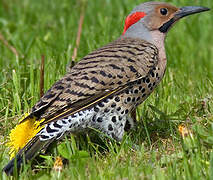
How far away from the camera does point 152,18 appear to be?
17.3ft

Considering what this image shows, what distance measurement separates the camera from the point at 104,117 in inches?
176

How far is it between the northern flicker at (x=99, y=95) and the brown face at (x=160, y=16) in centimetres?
22

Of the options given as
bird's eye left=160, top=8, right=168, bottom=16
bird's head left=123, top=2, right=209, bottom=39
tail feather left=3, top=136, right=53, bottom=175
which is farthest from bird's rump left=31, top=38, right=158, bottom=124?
bird's eye left=160, top=8, right=168, bottom=16

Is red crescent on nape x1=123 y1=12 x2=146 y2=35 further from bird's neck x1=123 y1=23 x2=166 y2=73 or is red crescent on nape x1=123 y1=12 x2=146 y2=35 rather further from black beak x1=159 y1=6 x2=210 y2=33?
black beak x1=159 y1=6 x2=210 y2=33

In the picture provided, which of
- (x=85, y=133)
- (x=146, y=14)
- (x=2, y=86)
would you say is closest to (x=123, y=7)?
(x=146, y=14)

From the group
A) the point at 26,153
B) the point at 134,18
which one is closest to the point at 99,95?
the point at 26,153

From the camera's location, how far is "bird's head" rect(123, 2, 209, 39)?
17.2 feet

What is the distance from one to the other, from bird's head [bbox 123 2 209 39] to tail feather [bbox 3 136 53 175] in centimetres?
170

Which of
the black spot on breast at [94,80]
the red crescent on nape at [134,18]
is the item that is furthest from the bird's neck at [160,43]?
the black spot on breast at [94,80]

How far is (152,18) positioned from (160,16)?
0.09 metres

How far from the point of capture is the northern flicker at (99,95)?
420cm

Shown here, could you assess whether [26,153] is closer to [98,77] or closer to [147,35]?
[98,77]

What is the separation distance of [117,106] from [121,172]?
0.95 metres

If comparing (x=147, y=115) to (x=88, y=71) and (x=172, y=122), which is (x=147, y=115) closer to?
(x=172, y=122)
